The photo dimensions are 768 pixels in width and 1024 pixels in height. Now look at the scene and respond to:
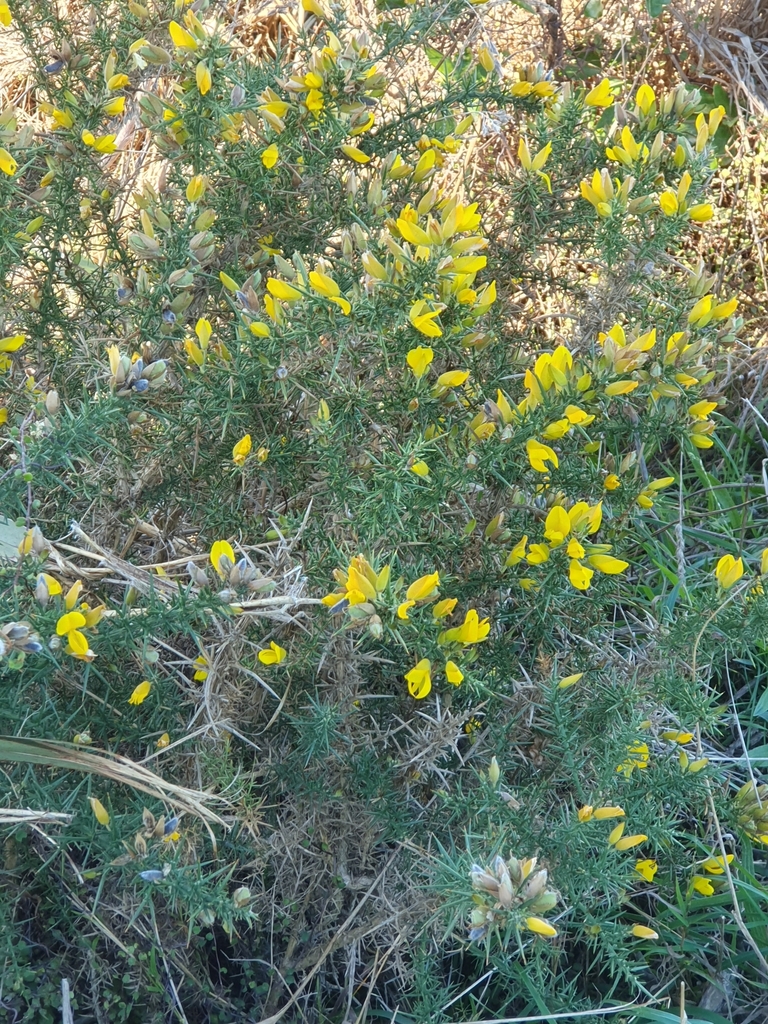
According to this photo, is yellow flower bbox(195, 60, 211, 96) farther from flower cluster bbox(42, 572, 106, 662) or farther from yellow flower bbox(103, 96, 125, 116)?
flower cluster bbox(42, 572, 106, 662)

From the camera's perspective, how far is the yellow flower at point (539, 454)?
1.35 m

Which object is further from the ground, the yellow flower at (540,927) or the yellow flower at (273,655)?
the yellow flower at (273,655)

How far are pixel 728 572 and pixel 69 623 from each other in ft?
3.10

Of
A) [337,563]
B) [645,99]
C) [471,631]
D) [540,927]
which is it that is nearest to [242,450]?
[337,563]

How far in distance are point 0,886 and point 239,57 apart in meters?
1.57

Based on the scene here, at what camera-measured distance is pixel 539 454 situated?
4.45 feet

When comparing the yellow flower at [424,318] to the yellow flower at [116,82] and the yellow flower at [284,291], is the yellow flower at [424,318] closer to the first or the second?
the yellow flower at [284,291]

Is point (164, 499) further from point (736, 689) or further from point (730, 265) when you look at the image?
point (730, 265)

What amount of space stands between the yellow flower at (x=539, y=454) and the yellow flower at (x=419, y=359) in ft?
0.61

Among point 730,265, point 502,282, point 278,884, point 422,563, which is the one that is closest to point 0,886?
point 278,884

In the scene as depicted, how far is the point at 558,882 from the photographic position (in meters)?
1.42

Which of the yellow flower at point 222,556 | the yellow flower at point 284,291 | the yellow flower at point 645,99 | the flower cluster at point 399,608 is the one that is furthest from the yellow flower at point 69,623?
the yellow flower at point 645,99

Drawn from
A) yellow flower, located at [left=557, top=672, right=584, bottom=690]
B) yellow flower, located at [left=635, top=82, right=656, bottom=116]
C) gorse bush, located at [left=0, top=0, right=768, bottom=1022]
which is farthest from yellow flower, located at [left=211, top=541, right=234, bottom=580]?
yellow flower, located at [left=635, top=82, right=656, bottom=116]

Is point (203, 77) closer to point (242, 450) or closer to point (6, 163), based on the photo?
point (6, 163)
